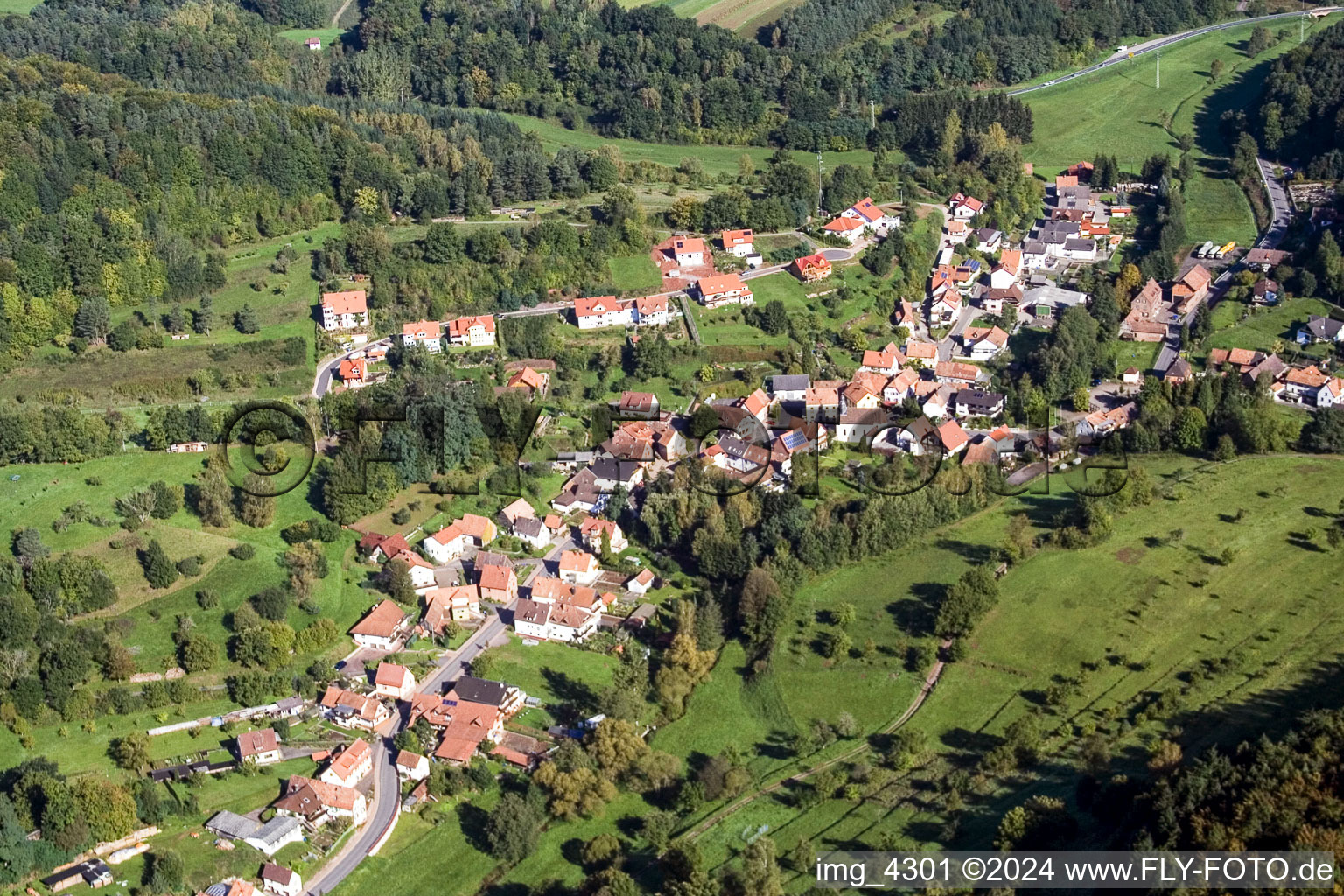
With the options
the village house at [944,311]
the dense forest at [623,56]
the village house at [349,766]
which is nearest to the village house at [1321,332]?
the village house at [944,311]

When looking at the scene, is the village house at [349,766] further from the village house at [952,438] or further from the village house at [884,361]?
the village house at [884,361]

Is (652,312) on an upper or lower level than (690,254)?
lower

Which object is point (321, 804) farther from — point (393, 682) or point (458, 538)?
point (458, 538)

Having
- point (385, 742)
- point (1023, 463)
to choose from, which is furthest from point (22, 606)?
point (1023, 463)

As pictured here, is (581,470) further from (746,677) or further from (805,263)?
(805,263)

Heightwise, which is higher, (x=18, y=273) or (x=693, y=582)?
(x=18, y=273)

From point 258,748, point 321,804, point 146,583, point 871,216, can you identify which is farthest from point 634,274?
point 321,804

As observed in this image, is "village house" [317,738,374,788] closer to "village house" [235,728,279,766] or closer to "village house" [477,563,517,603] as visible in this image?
"village house" [235,728,279,766]
